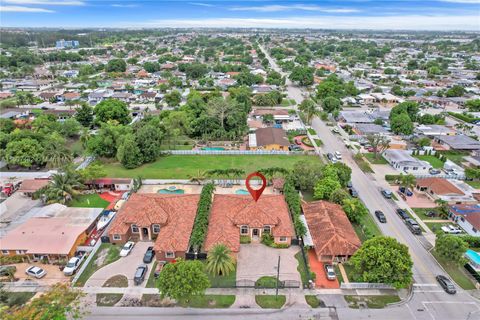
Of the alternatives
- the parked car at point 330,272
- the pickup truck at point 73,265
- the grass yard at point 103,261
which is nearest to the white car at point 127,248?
the grass yard at point 103,261

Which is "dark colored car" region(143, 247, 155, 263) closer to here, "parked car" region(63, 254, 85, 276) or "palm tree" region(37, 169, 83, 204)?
"parked car" region(63, 254, 85, 276)

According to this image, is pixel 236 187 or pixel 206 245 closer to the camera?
pixel 206 245

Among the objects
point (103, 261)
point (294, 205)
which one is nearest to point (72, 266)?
point (103, 261)

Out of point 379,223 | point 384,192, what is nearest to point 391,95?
point 384,192

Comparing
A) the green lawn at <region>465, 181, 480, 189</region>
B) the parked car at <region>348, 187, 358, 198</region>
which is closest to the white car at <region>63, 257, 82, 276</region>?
the parked car at <region>348, 187, 358, 198</region>

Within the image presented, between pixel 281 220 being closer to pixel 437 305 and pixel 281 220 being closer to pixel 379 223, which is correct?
pixel 379 223

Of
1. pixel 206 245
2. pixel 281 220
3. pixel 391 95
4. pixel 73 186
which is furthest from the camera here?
pixel 391 95

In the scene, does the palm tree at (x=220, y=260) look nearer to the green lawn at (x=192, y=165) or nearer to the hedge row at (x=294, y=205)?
the hedge row at (x=294, y=205)

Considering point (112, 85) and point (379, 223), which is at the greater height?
point (112, 85)
